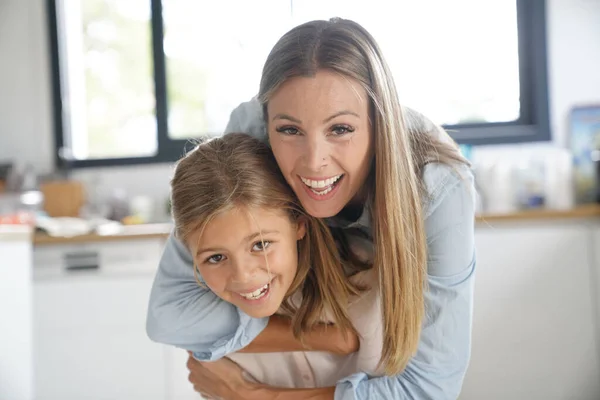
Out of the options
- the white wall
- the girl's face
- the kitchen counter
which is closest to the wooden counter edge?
the kitchen counter

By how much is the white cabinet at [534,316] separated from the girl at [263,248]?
5.04 feet

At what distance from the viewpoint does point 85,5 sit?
12.4 feet

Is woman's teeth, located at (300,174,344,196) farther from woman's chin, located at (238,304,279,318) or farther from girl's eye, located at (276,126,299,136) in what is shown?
woman's chin, located at (238,304,279,318)

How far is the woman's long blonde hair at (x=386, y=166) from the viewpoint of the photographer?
4.41 ft

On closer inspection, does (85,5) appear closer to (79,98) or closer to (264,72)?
(79,98)

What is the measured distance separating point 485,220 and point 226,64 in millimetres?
1570

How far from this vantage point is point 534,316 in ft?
9.64

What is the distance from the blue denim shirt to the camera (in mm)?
1404

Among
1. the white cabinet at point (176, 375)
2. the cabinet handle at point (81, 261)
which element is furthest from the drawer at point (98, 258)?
the white cabinet at point (176, 375)

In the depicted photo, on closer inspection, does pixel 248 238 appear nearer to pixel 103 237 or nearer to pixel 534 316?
pixel 103 237

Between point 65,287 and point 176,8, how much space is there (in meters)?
1.53

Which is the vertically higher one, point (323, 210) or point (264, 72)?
point (264, 72)

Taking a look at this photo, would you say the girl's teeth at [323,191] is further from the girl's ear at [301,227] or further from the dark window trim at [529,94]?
the dark window trim at [529,94]

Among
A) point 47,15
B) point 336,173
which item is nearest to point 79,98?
point 47,15
